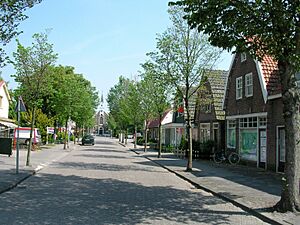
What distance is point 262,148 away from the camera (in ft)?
75.4

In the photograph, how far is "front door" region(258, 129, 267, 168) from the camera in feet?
74.1

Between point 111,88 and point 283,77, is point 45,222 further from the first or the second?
point 111,88

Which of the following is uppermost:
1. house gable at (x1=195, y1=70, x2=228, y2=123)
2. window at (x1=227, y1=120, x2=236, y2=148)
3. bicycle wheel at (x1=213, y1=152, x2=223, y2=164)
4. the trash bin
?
house gable at (x1=195, y1=70, x2=228, y2=123)

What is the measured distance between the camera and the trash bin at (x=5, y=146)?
2595 cm

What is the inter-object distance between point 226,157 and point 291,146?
733 inches

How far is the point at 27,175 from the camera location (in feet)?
55.9

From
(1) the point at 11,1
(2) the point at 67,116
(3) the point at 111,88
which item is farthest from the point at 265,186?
(3) the point at 111,88

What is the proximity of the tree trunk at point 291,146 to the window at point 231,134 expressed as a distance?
58.4 ft

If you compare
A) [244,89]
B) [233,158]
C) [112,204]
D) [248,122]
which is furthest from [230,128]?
[112,204]

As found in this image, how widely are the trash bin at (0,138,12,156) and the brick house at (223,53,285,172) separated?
47.2 feet

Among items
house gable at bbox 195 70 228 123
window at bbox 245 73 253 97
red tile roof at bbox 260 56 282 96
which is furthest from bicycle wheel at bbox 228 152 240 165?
red tile roof at bbox 260 56 282 96

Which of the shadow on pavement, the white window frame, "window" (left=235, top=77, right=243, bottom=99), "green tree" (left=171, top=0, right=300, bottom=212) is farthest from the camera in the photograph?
the white window frame

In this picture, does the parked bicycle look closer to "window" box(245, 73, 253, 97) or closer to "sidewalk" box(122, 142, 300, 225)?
"window" box(245, 73, 253, 97)

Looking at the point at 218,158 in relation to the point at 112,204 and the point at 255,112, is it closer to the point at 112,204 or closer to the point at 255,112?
the point at 255,112
